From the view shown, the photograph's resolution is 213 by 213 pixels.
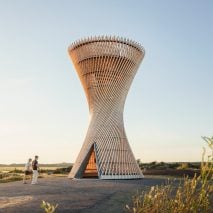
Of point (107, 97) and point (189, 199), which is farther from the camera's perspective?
point (107, 97)

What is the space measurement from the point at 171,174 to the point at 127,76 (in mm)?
11407

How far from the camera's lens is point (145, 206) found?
141 inches

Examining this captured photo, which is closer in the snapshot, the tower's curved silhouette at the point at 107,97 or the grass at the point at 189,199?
the grass at the point at 189,199

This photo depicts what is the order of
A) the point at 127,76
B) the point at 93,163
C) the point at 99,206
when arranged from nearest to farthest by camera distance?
the point at 99,206, the point at 127,76, the point at 93,163

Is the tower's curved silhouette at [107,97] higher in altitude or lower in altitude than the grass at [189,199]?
higher

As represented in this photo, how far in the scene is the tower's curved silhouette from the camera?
75.4ft

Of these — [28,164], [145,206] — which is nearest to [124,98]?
[28,164]

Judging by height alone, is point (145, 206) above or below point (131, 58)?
below

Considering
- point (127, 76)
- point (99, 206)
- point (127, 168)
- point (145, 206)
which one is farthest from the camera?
point (127, 76)

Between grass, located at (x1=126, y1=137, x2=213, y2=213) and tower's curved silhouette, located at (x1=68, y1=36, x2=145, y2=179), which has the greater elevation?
tower's curved silhouette, located at (x1=68, y1=36, x2=145, y2=179)

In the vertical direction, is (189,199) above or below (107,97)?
below

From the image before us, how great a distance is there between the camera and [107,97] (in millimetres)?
24016

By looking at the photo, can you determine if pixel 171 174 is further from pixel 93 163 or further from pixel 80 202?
pixel 80 202

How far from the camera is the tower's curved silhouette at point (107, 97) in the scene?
23.0 m
